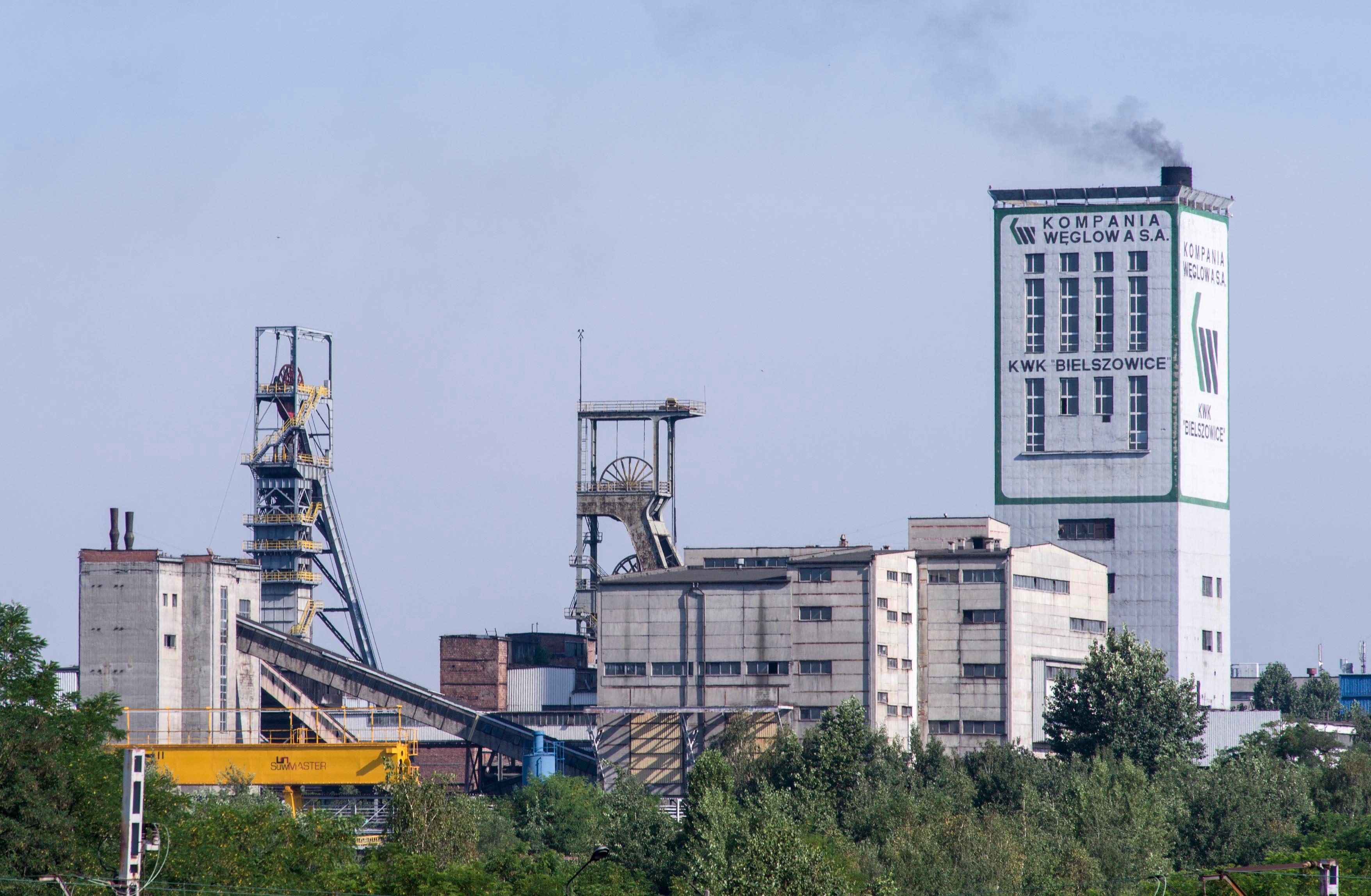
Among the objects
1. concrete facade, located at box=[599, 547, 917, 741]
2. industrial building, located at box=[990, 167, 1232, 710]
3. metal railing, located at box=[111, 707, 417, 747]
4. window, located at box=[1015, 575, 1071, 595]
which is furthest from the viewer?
industrial building, located at box=[990, 167, 1232, 710]

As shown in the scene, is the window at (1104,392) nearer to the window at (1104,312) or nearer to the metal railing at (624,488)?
the window at (1104,312)

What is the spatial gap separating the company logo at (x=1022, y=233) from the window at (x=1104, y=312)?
5013mm

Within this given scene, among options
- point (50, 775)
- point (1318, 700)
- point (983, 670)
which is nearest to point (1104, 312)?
point (983, 670)

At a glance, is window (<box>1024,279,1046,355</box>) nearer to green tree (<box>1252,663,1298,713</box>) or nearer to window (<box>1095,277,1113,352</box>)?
window (<box>1095,277,1113,352</box>)

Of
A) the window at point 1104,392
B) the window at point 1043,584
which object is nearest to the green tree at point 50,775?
the window at point 1043,584

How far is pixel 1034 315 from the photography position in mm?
145875

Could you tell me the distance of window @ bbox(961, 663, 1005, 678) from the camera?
12269cm

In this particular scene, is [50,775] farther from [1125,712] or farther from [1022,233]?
[1022,233]

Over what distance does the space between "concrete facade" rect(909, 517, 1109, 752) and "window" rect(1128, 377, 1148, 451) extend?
21484mm

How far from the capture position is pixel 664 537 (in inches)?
5689

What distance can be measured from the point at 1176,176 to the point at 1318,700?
4412 cm

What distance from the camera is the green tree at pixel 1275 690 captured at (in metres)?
177

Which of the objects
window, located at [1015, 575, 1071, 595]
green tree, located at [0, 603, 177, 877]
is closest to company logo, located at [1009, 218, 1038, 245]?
window, located at [1015, 575, 1071, 595]

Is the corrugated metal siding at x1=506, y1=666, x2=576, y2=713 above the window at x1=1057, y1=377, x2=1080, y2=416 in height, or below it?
below
